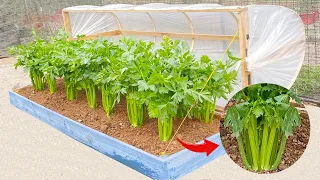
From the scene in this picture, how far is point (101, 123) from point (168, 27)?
1.63 metres

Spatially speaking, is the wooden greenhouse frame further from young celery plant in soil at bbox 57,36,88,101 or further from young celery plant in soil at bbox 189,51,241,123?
young celery plant in soil at bbox 57,36,88,101

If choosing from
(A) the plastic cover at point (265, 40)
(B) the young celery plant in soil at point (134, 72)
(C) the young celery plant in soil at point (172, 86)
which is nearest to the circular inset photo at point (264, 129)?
(C) the young celery plant in soil at point (172, 86)

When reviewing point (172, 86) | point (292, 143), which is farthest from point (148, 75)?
point (292, 143)

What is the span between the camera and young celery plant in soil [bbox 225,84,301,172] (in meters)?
2.24

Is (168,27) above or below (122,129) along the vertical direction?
above

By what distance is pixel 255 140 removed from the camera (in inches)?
92.7

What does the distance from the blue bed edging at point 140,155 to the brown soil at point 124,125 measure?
0.07 meters

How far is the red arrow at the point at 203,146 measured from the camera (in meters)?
2.71

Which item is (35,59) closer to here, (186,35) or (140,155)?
(186,35)

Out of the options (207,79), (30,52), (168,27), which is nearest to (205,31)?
(168,27)

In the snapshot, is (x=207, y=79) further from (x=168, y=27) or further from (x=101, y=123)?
(x=168, y=27)

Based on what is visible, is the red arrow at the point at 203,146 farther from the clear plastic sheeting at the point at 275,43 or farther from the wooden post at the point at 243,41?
the clear plastic sheeting at the point at 275,43

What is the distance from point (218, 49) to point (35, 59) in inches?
77.9

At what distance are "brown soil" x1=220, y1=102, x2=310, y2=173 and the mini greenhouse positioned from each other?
0.50 m
